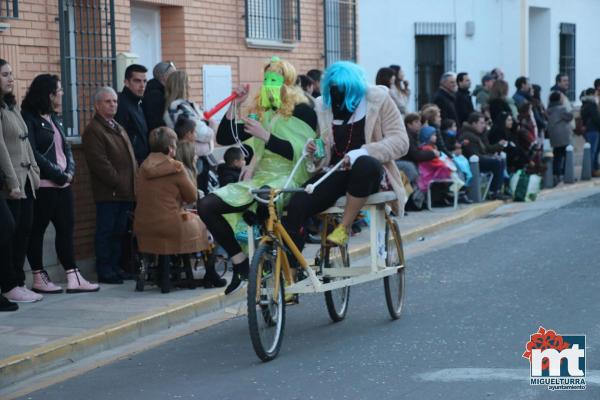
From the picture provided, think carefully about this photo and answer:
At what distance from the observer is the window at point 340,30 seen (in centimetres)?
1770

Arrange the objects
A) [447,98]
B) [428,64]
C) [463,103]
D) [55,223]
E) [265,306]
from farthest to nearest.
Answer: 1. [428,64]
2. [463,103]
3. [447,98]
4. [55,223]
5. [265,306]

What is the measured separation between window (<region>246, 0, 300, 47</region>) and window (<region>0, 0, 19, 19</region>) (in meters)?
4.69

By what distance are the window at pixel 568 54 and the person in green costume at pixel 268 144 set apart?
20401mm

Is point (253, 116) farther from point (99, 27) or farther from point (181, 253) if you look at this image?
point (99, 27)

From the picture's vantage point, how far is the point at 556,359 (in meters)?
7.59

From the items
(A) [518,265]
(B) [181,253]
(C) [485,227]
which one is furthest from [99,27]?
(C) [485,227]

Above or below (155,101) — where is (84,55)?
above

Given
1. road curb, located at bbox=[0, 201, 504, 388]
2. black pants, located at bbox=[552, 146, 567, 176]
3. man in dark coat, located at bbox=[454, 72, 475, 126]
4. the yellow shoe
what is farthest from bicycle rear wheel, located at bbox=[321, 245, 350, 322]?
black pants, located at bbox=[552, 146, 567, 176]

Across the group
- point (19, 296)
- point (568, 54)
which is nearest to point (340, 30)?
point (19, 296)

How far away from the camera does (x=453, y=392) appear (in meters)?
7.00

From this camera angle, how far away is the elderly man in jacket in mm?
11195

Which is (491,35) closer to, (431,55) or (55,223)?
(431,55)

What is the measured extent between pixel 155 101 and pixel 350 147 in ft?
11.7

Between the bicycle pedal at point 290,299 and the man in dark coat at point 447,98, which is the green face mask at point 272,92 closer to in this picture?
the bicycle pedal at point 290,299
